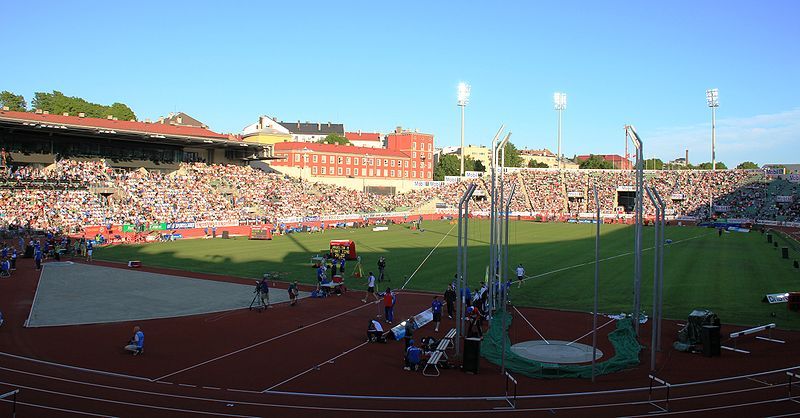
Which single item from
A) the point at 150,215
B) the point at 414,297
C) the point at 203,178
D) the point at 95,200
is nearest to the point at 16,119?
the point at 95,200

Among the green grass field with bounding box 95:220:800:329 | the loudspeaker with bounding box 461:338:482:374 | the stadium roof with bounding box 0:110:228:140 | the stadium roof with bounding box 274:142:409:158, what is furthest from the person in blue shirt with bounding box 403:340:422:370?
the stadium roof with bounding box 274:142:409:158

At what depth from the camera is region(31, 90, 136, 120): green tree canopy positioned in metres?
97.2

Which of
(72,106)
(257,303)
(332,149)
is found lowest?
(257,303)

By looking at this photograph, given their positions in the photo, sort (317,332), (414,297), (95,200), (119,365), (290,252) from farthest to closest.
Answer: (95,200) → (290,252) → (414,297) → (317,332) → (119,365)

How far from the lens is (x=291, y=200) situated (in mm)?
76062

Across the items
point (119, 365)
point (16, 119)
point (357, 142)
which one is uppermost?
point (357, 142)

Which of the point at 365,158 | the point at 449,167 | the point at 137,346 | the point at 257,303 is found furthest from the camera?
the point at 449,167

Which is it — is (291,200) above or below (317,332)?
above

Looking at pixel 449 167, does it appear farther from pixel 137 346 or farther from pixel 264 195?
pixel 137 346

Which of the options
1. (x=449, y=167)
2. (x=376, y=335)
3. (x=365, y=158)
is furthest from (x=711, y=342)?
(x=449, y=167)

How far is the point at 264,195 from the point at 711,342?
6131cm

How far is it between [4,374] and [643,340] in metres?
18.5

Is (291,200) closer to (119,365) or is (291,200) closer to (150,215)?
(150,215)

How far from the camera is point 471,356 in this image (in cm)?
1648
